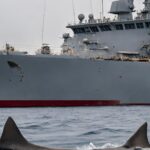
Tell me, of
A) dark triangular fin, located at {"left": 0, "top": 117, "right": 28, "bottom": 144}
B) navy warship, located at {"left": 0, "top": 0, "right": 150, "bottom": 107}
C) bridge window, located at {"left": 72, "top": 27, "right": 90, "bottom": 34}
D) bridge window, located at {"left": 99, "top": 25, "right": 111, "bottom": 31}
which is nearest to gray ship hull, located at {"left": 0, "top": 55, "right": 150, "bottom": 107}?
navy warship, located at {"left": 0, "top": 0, "right": 150, "bottom": 107}

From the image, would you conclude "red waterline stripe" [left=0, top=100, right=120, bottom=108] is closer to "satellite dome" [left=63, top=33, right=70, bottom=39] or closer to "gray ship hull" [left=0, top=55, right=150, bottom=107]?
"gray ship hull" [left=0, top=55, right=150, bottom=107]

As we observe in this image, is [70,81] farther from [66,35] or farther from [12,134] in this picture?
[12,134]

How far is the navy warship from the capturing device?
203ft

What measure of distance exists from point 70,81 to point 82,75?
1.52m

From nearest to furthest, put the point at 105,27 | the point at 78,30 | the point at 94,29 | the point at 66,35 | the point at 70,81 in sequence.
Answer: the point at 70,81, the point at 105,27, the point at 94,29, the point at 78,30, the point at 66,35

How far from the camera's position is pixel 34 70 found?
62.7 m

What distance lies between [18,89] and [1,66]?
9.64 feet

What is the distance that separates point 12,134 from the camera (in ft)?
47.4

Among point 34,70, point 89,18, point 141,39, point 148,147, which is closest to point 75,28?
point 89,18

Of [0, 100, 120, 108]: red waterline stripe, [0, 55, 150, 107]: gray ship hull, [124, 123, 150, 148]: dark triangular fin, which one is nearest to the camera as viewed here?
[124, 123, 150, 148]: dark triangular fin

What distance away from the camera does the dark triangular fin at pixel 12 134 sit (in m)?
14.3

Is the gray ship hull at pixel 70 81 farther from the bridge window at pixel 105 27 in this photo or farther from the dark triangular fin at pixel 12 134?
the dark triangular fin at pixel 12 134

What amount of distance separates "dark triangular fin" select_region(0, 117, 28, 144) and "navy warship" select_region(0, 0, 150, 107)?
4688cm

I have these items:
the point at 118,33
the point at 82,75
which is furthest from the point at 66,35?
the point at 82,75
